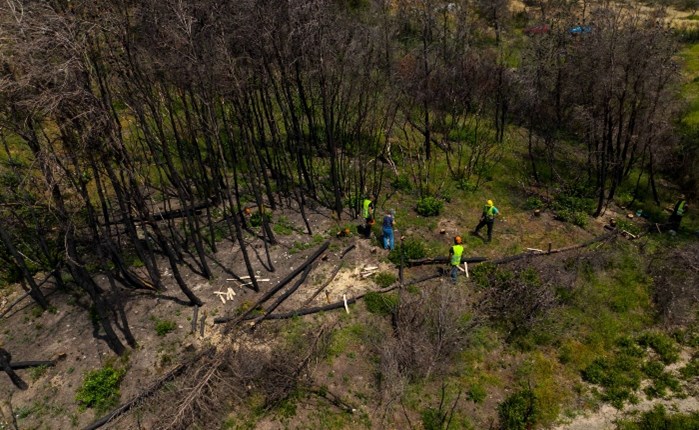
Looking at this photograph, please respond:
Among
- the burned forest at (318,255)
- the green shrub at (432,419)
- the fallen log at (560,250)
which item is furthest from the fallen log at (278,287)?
the fallen log at (560,250)

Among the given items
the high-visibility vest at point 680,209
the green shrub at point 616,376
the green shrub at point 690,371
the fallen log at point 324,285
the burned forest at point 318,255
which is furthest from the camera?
the high-visibility vest at point 680,209

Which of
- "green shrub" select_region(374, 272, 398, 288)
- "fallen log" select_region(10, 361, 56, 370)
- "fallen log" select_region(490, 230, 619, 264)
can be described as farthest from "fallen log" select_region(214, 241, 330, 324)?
"fallen log" select_region(490, 230, 619, 264)

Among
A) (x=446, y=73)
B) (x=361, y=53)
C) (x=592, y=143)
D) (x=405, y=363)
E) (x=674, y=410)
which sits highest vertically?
(x=361, y=53)

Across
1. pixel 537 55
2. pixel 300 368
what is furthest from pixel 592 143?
pixel 300 368

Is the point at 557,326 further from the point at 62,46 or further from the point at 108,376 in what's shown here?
the point at 62,46

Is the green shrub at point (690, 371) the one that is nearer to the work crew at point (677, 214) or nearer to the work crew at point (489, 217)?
the work crew at point (489, 217)

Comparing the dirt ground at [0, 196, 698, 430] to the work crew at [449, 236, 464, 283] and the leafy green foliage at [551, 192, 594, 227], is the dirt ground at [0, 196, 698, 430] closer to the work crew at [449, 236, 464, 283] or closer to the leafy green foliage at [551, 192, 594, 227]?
the leafy green foliage at [551, 192, 594, 227]
